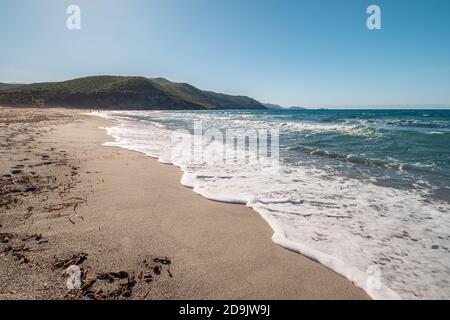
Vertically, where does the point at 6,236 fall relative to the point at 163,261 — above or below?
above

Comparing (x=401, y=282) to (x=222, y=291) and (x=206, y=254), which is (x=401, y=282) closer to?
(x=222, y=291)

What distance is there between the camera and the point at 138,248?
3082 mm

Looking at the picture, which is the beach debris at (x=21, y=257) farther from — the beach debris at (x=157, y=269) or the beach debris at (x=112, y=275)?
the beach debris at (x=157, y=269)

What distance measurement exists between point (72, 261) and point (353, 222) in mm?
4108

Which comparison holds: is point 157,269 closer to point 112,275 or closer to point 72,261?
point 112,275

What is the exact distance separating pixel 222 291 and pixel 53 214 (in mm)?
2836

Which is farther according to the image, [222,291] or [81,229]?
[81,229]

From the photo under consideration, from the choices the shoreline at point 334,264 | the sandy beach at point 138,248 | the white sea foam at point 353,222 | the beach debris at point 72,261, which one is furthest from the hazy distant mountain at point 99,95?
the shoreline at point 334,264

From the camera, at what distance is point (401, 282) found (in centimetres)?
282

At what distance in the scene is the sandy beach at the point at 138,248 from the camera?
2445 millimetres

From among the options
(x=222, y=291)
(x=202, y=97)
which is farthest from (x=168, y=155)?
(x=202, y=97)

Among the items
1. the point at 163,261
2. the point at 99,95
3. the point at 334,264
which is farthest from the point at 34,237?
the point at 99,95

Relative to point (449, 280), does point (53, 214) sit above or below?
above

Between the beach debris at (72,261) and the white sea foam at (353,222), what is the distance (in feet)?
7.90
